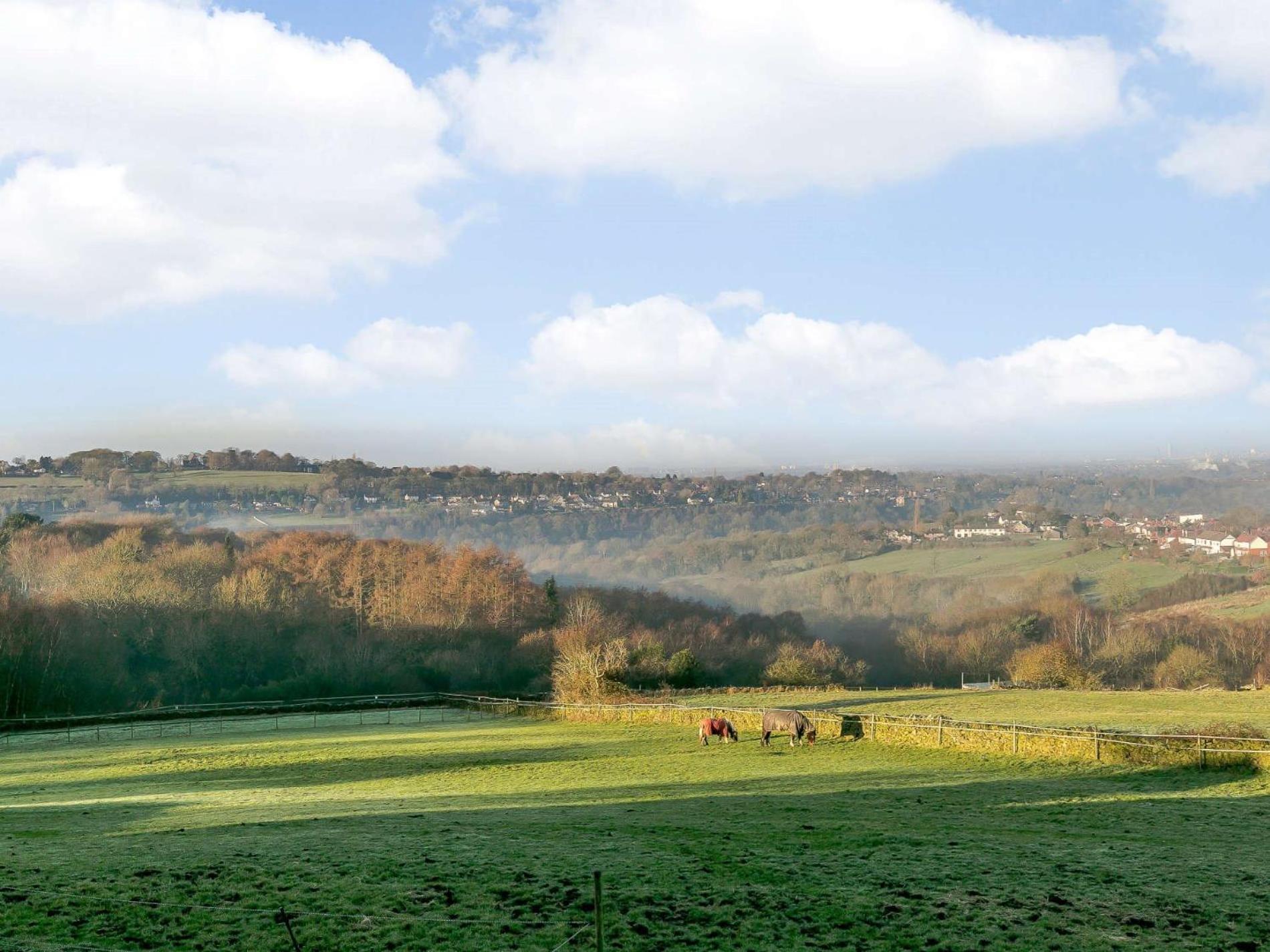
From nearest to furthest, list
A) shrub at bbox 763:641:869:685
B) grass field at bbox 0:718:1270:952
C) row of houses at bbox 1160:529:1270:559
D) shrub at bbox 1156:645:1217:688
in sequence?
grass field at bbox 0:718:1270:952 < shrub at bbox 763:641:869:685 < shrub at bbox 1156:645:1217:688 < row of houses at bbox 1160:529:1270:559

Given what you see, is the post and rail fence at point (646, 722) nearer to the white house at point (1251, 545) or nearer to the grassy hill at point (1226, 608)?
the grassy hill at point (1226, 608)

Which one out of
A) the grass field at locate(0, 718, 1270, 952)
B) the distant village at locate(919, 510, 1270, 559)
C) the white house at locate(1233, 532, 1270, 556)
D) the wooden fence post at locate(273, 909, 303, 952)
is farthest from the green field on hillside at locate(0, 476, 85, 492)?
the white house at locate(1233, 532, 1270, 556)

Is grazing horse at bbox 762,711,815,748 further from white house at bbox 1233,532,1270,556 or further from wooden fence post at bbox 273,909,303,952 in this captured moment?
white house at bbox 1233,532,1270,556

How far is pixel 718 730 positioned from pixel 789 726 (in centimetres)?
334

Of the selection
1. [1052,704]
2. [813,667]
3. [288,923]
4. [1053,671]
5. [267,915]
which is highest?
[288,923]

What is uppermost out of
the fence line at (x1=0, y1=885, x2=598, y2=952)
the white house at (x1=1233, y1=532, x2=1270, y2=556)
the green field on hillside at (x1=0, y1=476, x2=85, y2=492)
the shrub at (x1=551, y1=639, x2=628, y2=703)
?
the green field on hillside at (x1=0, y1=476, x2=85, y2=492)

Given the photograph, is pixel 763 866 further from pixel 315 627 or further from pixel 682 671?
pixel 315 627

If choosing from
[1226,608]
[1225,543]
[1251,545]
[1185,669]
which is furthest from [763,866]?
[1225,543]

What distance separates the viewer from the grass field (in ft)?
45.8

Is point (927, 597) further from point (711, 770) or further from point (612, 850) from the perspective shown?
point (612, 850)

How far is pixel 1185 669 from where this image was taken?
→ 87250 mm

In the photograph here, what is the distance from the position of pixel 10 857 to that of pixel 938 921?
54.5 feet

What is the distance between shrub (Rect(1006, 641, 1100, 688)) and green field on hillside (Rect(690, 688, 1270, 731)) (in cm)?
702

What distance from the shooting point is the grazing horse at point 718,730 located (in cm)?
4159
